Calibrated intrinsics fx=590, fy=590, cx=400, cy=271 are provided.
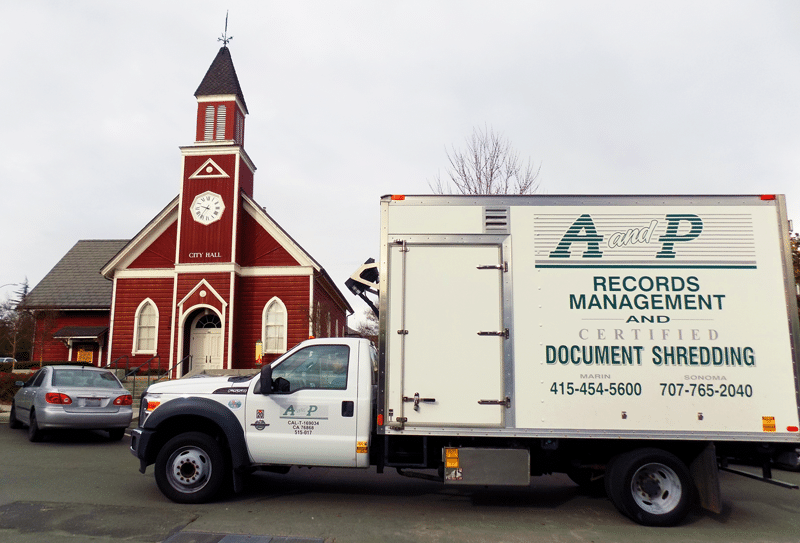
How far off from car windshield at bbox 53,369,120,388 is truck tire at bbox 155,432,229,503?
5712 mm

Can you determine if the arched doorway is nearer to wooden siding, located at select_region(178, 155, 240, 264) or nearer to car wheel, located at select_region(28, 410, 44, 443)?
wooden siding, located at select_region(178, 155, 240, 264)

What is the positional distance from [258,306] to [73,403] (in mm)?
12384

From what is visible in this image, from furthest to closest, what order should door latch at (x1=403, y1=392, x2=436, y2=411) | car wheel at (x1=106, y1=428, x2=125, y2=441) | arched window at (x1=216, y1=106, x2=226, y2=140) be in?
arched window at (x1=216, y1=106, x2=226, y2=140) < car wheel at (x1=106, y1=428, x2=125, y2=441) < door latch at (x1=403, y1=392, x2=436, y2=411)

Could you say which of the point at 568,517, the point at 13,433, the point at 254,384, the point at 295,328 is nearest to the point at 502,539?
the point at 568,517

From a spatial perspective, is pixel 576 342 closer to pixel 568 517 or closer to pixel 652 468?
pixel 652 468

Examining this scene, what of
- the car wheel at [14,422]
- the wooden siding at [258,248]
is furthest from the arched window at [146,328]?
the car wheel at [14,422]

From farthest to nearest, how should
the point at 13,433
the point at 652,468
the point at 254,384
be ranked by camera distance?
the point at 13,433 < the point at 254,384 < the point at 652,468

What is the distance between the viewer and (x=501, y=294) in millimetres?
6379

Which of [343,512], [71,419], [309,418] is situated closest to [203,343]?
[71,419]

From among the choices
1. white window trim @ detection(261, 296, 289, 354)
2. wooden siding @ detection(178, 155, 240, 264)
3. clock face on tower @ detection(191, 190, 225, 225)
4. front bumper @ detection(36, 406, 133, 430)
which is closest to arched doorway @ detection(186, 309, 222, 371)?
white window trim @ detection(261, 296, 289, 354)

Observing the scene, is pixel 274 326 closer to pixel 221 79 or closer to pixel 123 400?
pixel 221 79

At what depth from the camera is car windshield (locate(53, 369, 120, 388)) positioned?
11.2 m

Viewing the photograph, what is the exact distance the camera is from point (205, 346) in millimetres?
22859

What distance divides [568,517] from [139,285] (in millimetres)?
20983
